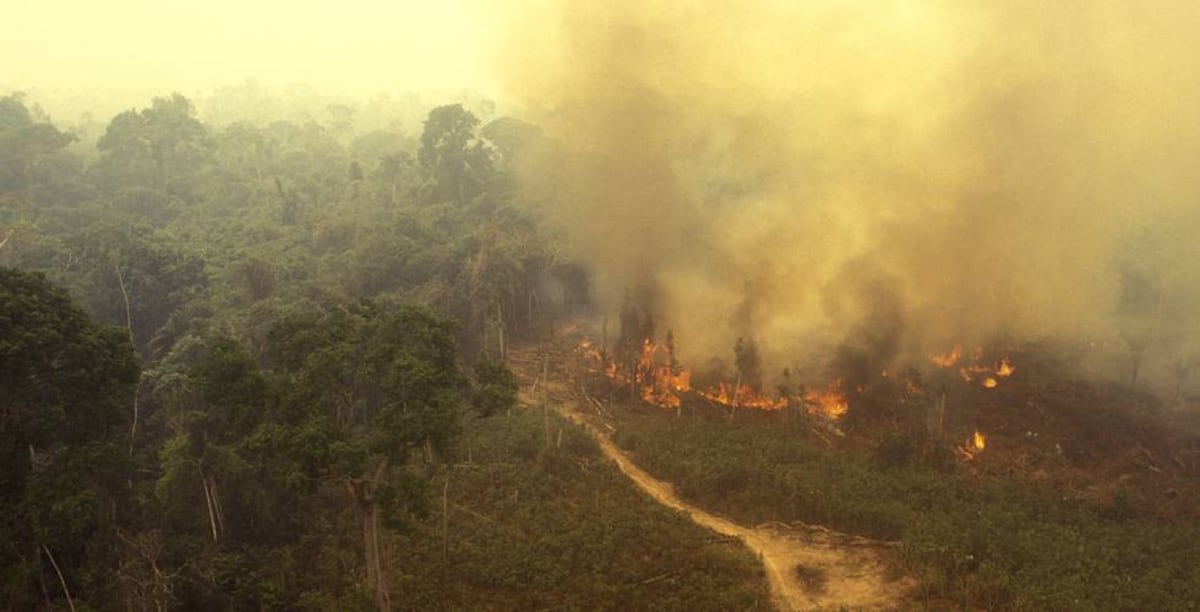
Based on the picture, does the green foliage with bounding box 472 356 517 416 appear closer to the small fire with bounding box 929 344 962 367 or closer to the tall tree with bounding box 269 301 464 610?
the tall tree with bounding box 269 301 464 610

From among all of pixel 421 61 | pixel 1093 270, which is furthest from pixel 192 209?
pixel 421 61

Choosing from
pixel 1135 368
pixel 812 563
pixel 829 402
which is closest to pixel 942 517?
pixel 812 563

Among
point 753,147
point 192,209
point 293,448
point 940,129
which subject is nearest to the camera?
point 293,448

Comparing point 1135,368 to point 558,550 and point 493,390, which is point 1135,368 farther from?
point 493,390

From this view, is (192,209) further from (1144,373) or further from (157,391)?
(1144,373)

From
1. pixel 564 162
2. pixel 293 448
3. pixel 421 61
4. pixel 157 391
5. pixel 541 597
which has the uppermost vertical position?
pixel 421 61

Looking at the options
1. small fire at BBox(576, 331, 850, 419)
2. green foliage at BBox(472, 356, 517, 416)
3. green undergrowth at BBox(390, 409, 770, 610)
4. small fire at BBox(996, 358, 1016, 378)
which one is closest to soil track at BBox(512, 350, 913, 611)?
green undergrowth at BBox(390, 409, 770, 610)

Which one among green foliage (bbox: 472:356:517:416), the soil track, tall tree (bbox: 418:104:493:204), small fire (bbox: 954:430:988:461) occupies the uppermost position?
tall tree (bbox: 418:104:493:204)

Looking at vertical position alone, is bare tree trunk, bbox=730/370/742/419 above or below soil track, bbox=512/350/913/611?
above
